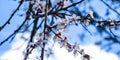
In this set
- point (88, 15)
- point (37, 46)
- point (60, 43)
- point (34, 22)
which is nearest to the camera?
point (34, 22)

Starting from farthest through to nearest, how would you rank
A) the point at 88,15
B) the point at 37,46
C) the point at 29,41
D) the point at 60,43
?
the point at 60,43, the point at 88,15, the point at 37,46, the point at 29,41

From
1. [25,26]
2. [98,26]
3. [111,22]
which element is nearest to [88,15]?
[98,26]

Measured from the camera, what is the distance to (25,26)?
3.69m

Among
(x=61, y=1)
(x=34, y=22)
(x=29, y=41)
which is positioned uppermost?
(x=61, y=1)

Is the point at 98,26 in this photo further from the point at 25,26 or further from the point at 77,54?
the point at 25,26

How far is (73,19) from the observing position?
15.4 feet

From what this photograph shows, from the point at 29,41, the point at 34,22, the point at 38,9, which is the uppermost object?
the point at 38,9

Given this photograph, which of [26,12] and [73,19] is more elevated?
[73,19]

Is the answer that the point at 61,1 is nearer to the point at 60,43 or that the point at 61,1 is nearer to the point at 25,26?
the point at 60,43

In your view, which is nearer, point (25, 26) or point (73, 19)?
point (25, 26)


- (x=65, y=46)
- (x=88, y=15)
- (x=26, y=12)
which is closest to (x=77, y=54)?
(x=65, y=46)

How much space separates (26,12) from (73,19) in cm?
95

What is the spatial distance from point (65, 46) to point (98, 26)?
2.32ft

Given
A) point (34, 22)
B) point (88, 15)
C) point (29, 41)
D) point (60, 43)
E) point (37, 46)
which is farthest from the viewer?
point (60, 43)
